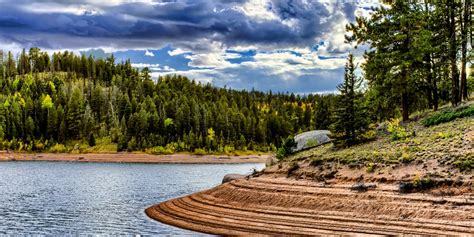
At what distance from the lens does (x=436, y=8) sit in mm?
59281

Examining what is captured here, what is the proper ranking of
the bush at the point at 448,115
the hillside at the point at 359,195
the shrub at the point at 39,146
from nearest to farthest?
the hillside at the point at 359,195, the bush at the point at 448,115, the shrub at the point at 39,146

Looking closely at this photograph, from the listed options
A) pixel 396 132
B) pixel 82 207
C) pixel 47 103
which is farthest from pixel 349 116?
pixel 47 103

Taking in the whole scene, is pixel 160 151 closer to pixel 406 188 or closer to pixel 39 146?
pixel 39 146

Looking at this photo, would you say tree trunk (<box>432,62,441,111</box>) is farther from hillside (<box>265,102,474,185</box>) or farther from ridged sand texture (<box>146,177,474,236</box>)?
ridged sand texture (<box>146,177,474,236</box>)

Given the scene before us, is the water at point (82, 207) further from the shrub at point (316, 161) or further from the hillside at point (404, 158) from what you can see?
the shrub at point (316, 161)

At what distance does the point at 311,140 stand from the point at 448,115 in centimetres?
1508

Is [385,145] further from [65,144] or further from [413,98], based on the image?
[65,144]

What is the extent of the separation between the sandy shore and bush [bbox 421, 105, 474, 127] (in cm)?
10655

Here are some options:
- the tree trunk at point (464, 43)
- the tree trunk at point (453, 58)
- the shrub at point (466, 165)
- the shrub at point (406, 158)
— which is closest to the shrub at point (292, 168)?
the shrub at point (406, 158)

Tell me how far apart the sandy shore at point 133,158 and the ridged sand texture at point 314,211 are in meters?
113

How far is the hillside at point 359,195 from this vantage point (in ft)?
102

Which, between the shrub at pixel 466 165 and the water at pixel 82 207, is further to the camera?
the water at pixel 82 207

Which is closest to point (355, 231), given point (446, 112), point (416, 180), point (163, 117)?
point (416, 180)

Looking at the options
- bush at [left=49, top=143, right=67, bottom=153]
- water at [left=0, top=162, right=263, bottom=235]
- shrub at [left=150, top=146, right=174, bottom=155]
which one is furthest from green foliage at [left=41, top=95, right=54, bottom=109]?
water at [left=0, top=162, right=263, bottom=235]
